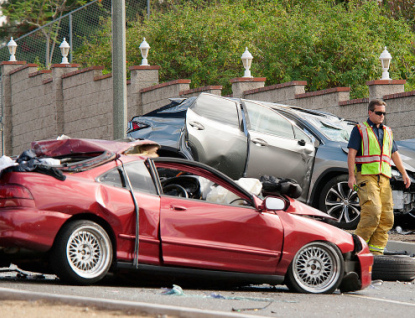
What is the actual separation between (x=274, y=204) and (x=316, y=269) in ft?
2.57

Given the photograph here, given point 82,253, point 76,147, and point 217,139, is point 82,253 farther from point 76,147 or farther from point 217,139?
point 217,139

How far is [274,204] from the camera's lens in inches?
365

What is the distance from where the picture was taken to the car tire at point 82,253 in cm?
858

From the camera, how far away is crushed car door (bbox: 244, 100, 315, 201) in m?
13.9

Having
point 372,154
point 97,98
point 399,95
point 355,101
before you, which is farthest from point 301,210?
point 97,98

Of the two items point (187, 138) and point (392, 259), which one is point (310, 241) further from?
point (187, 138)

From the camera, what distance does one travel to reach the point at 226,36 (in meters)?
25.1

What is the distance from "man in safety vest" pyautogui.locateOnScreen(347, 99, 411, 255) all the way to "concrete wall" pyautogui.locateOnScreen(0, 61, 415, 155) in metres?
6.30

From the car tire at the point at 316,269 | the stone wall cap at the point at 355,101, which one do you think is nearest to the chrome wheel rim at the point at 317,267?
the car tire at the point at 316,269

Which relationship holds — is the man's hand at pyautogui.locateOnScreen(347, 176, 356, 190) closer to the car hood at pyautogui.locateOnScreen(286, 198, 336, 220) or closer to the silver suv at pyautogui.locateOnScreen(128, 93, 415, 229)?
the car hood at pyautogui.locateOnScreen(286, 198, 336, 220)

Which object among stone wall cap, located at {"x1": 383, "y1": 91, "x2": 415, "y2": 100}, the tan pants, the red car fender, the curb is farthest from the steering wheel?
stone wall cap, located at {"x1": 383, "y1": 91, "x2": 415, "y2": 100}

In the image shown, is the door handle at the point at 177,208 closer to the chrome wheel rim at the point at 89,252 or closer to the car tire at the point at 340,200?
the chrome wheel rim at the point at 89,252

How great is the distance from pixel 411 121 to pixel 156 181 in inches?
371

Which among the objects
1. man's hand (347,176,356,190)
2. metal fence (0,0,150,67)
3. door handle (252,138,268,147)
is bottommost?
man's hand (347,176,356,190)
